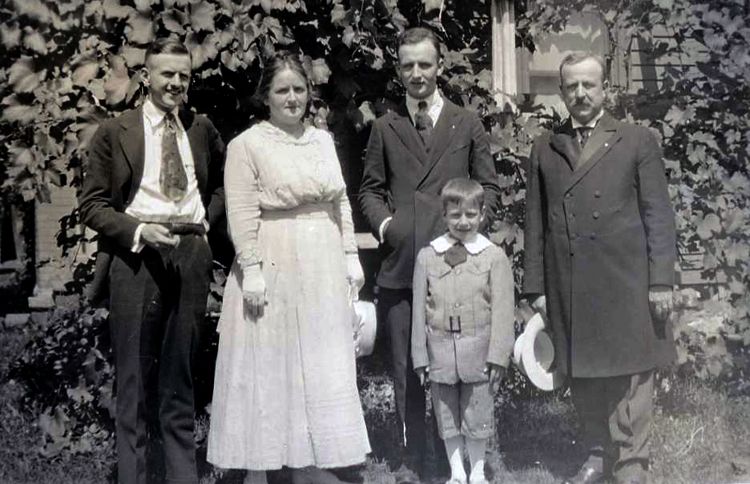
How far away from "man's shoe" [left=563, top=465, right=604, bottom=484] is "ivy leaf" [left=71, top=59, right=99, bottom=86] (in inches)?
113

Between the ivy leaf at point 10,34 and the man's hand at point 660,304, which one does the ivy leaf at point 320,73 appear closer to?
the ivy leaf at point 10,34

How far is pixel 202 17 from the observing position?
4.12 meters

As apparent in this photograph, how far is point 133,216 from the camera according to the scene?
3559 millimetres

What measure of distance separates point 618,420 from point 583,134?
1.26 m

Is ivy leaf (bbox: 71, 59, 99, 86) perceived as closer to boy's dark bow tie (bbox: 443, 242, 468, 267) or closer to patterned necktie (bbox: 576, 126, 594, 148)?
boy's dark bow tie (bbox: 443, 242, 468, 267)

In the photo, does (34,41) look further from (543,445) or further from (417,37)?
(543,445)

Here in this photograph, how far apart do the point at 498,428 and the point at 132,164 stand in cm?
261

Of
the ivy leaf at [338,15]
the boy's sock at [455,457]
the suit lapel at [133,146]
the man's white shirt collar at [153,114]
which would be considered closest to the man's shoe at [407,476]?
the boy's sock at [455,457]

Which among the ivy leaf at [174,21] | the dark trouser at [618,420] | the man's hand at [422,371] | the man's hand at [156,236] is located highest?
the ivy leaf at [174,21]

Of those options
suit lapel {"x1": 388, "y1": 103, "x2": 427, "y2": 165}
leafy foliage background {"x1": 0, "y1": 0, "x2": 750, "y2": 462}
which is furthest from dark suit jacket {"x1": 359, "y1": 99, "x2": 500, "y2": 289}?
leafy foliage background {"x1": 0, "y1": 0, "x2": 750, "y2": 462}

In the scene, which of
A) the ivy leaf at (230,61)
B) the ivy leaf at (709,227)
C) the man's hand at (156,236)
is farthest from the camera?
the ivy leaf at (709,227)

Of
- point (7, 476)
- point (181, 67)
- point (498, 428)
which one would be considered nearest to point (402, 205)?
point (181, 67)

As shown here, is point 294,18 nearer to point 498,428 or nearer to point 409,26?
point 409,26

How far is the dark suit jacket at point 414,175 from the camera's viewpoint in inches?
155
